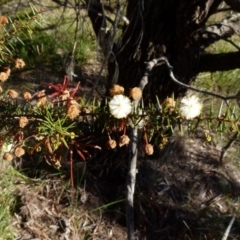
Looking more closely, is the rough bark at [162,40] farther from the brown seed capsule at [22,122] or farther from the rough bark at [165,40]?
the brown seed capsule at [22,122]

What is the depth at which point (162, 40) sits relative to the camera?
2.11 m

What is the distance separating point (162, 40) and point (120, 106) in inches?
44.6

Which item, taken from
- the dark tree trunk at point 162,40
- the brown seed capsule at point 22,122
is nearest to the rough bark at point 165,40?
the dark tree trunk at point 162,40

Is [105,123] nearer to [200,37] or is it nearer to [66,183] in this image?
[200,37]

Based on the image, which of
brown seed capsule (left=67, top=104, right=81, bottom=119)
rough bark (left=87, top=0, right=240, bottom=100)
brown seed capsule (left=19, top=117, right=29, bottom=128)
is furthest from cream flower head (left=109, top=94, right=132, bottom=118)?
rough bark (left=87, top=0, right=240, bottom=100)

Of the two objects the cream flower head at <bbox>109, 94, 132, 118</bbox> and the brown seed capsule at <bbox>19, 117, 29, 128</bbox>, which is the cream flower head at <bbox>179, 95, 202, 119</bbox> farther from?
the brown seed capsule at <bbox>19, 117, 29, 128</bbox>

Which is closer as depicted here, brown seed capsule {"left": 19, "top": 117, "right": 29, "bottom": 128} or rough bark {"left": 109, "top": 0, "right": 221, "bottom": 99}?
brown seed capsule {"left": 19, "top": 117, "right": 29, "bottom": 128}

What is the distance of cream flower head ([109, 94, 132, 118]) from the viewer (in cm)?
103

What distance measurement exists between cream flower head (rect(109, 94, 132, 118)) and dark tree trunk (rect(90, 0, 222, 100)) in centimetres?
96

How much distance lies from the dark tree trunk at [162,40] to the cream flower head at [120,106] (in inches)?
37.8

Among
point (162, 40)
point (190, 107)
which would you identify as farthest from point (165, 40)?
point (190, 107)

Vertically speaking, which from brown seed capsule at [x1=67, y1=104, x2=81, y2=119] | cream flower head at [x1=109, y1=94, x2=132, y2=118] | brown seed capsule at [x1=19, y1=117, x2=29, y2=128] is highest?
cream flower head at [x1=109, y1=94, x2=132, y2=118]

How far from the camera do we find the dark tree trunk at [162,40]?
1.97 metres

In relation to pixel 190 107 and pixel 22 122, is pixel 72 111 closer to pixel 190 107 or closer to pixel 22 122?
pixel 22 122
